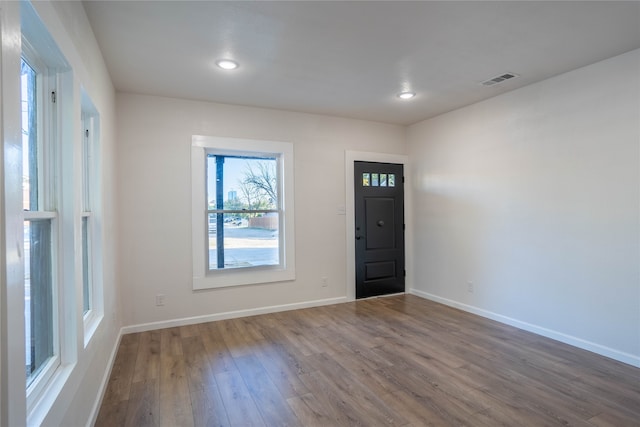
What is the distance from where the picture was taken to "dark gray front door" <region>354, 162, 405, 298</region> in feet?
15.3

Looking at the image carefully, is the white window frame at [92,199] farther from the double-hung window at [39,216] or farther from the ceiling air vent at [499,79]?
the ceiling air vent at [499,79]

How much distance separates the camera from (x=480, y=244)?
3.92m

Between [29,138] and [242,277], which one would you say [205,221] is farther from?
[29,138]

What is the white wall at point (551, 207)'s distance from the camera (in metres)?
2.71

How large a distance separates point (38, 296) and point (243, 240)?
8.51 ft

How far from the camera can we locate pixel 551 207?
320 centimetres

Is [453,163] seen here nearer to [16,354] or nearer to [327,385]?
[327,385]

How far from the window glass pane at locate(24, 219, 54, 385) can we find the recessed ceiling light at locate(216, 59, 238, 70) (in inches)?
72.1

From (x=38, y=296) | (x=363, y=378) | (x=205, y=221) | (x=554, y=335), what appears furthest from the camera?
(x=205, y=221)

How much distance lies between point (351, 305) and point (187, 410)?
261 centimetres

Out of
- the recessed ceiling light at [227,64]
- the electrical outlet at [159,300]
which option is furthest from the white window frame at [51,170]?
the electrical outlet at [159,300]

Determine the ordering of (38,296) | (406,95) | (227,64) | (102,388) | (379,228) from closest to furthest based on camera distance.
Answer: (38,296)
(102,388)
(227,64)
(406,95)
(379,228)

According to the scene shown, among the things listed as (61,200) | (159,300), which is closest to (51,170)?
(61,200)

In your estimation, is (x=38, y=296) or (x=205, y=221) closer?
(x=38, y=296)
